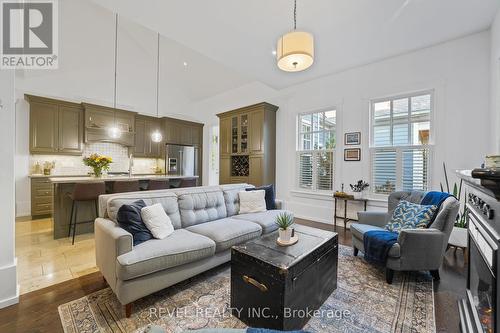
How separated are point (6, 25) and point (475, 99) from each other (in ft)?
19.1

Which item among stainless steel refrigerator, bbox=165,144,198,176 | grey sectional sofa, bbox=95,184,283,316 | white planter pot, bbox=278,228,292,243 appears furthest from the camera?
stainless steel refrigerator, bbox=165,144,198,176

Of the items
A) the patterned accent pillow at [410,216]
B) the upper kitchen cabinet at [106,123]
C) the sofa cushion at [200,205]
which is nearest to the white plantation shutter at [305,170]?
the patterned accent pillow at [410,216]

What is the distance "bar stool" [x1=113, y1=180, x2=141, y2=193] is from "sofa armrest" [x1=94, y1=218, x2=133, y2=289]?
1831mm

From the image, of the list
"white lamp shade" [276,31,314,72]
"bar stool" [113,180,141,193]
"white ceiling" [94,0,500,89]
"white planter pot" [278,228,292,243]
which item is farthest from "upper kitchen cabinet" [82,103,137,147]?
"white planter pot" [278,228,292,243]

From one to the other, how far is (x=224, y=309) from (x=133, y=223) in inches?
45.0

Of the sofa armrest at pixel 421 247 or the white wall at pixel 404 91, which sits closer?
the sofa armrest at pixel 421 247

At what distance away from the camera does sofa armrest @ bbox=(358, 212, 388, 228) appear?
9.55 feet

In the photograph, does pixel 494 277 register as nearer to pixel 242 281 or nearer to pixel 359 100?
pixel 242 281

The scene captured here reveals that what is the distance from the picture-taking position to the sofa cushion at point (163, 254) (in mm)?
1726

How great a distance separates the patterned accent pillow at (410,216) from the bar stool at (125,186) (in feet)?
13.4

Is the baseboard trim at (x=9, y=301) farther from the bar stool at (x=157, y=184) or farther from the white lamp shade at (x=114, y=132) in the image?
the white lamp shade at (x=114, y=132)

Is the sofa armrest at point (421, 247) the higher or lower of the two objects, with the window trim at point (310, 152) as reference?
lower

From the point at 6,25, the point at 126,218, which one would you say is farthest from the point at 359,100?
the point at 6,25

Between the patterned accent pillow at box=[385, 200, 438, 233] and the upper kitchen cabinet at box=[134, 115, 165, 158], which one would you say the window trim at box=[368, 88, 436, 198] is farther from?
the upper kitchen cabinet at box=[134, 115, 165, 158]
